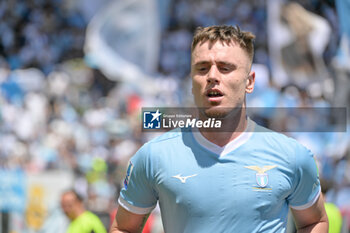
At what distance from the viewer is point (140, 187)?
2602 millimetres

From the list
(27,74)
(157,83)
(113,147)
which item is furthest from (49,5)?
(113,147)

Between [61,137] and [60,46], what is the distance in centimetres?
532

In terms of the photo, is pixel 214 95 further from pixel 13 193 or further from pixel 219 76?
pixel 13 193

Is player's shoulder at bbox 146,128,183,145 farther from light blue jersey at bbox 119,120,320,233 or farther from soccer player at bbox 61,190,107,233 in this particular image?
soccer player at bbox 61,190,107,233

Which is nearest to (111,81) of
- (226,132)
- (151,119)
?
(151,119)

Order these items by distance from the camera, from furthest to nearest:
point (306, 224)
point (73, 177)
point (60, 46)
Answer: point (60, 46), point (73, 177), point (306, 224)

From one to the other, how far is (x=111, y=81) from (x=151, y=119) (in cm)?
1123

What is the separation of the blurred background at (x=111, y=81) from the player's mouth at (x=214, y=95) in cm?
285

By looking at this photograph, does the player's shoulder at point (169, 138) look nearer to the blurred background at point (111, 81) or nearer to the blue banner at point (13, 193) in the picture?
the blurred background at point (111, 81)

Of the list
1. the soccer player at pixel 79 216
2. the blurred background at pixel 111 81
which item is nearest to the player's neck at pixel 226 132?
the blurred background at pixel 111 81

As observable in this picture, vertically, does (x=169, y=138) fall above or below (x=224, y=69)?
below

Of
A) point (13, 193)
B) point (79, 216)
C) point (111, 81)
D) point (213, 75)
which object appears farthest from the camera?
point (111, 81)

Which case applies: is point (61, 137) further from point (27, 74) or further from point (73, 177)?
point (27, 74)

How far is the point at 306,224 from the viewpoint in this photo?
2.68 m
